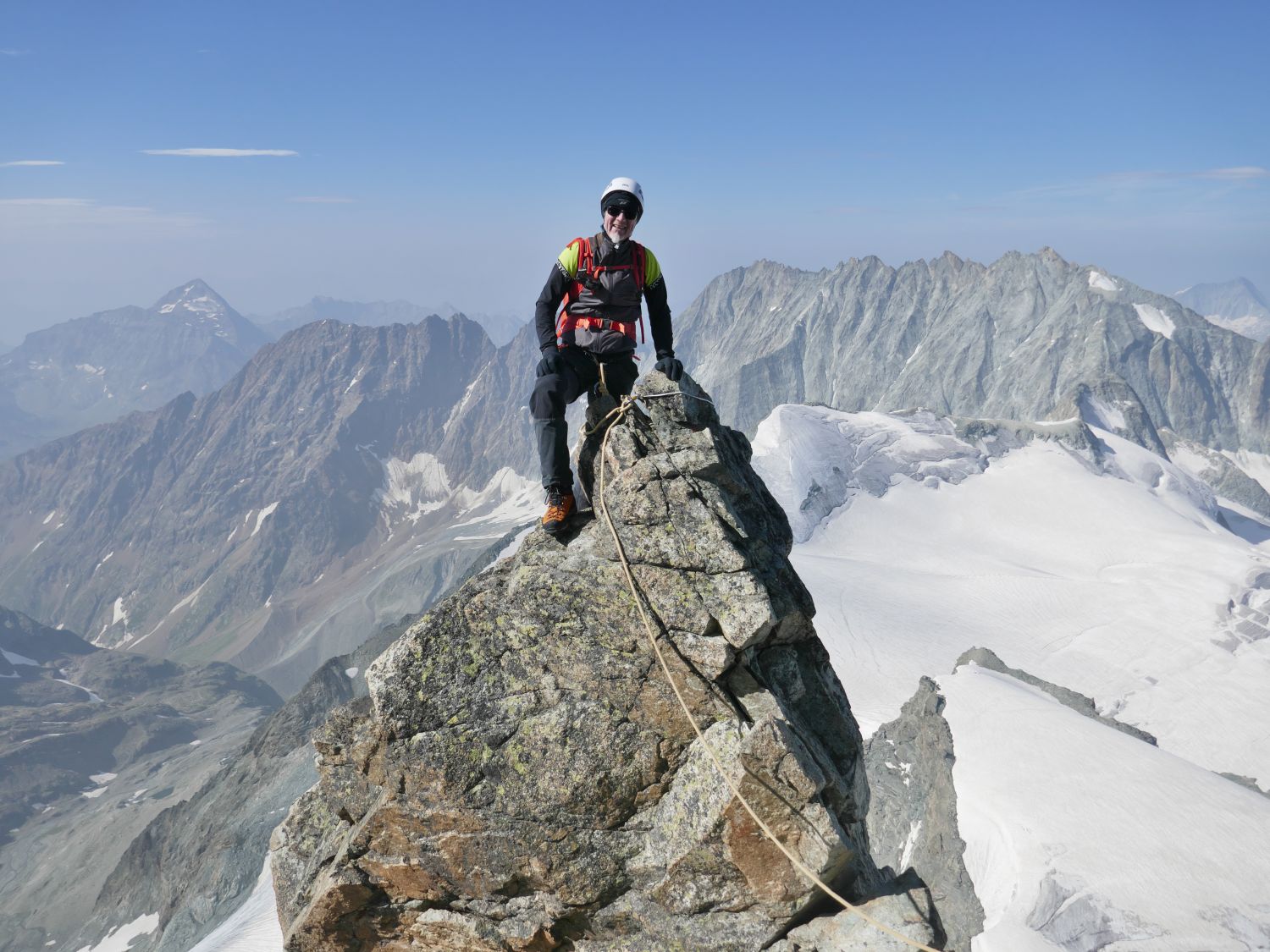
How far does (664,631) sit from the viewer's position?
34.8 feet

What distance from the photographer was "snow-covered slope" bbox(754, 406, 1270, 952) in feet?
116

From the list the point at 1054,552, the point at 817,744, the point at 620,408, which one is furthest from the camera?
the point at 1054,552

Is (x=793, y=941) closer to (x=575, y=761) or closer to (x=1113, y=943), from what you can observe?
(x=575, y=761)

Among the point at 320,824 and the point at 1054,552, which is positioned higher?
the point at 320,824

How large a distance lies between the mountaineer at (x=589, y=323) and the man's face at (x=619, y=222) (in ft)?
0.04

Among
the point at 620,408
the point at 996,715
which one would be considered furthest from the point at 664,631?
the point at 996,715

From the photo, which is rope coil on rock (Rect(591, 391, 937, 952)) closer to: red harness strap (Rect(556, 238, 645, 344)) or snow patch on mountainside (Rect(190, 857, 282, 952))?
red harness strap (Rect(556, 238, 645, 344))

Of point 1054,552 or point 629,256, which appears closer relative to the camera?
point 629,256

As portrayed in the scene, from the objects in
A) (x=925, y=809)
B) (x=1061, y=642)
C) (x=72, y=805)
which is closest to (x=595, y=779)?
(x=925, y=809)

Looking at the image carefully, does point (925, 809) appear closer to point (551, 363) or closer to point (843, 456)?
point (551, 363)

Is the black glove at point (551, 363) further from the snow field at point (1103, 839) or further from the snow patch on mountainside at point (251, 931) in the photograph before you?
the snow patch on mountainside at point (251, 931)

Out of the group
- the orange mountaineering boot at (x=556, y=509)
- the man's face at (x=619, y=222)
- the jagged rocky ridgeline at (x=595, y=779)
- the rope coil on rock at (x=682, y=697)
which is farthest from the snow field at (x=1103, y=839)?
the man's face at (x=619, y=222)

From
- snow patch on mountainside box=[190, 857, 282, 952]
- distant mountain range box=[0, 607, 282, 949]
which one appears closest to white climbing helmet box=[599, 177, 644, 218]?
snow patch on mountainside box=[190, 857, 282, 952]

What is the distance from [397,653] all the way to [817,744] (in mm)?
6026
